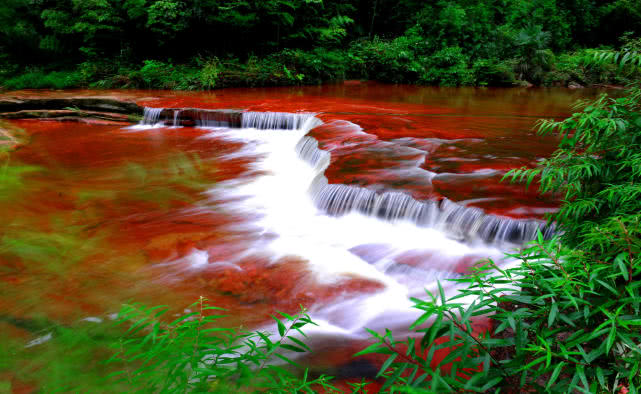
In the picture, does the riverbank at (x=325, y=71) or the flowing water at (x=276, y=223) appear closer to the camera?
the flowing water at (x=276, y=223)

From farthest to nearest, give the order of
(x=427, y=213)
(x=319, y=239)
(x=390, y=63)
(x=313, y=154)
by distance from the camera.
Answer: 1. (x=390, y=63)
2. (x=313, y=154)
3. (x=319, y=239)
4. (x=427, y=213)

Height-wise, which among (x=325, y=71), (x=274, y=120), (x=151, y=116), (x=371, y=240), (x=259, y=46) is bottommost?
(x=371, y=240)

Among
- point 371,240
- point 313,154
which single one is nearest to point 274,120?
point 313,154

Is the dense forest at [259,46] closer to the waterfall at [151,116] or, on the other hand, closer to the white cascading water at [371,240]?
the waterfall at [151,116]

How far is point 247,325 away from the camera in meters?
3.27

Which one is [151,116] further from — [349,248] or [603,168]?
[603,168]

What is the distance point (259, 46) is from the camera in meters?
17.9

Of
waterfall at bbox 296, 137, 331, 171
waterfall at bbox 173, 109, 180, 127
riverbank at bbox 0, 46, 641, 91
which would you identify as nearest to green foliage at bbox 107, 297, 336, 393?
waterfall at bbox 296, 137, 331, 171

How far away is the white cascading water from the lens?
364cm

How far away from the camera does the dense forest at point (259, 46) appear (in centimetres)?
1514

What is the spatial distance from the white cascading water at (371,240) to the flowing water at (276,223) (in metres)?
0.02

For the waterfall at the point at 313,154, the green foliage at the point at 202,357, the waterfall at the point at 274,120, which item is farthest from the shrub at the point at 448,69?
the green foliage at the point at 202,357

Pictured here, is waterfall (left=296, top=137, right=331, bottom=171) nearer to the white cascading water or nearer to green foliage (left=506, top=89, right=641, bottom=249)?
the white cascading water

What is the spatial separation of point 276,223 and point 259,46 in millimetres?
14583
